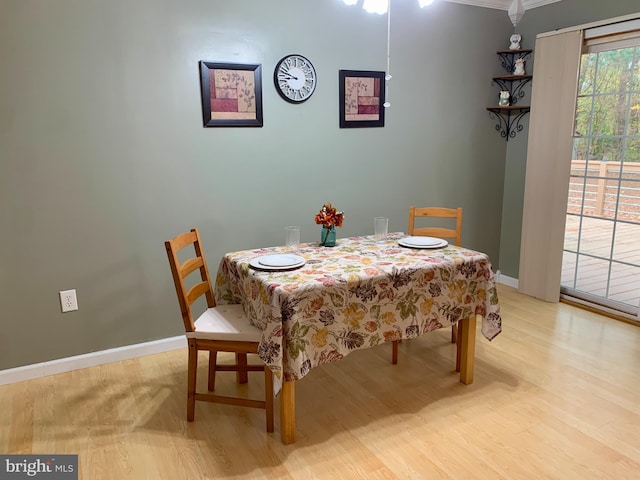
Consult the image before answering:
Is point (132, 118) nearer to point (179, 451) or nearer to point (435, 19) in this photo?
point (179, 451)

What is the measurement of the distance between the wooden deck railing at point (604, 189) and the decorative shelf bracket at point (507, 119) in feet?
1.89

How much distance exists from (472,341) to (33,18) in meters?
2.85

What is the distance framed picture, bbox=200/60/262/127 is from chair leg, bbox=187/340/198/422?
1.41m

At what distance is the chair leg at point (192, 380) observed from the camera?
219cm

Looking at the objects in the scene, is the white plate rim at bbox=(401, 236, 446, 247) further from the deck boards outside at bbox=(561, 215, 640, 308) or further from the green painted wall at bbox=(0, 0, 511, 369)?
the deck boards outside at bbox=(561, 215, 640, 308)

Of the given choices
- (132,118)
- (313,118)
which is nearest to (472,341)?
(313,118)

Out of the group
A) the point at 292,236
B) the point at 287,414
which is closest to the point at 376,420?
the point at 287,414

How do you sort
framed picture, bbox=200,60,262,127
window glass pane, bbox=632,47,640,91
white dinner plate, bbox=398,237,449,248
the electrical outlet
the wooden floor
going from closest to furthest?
the wooden floor → white dinner plate, bbox=398,237,449,248 → the electrical outlet → framed picture, bbox=200,60,262,127 → window glass pane, bbox=632,47,640,91

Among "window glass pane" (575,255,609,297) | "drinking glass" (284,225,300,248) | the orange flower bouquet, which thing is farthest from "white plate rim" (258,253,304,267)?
"window glass pane" (575,255,609,297)

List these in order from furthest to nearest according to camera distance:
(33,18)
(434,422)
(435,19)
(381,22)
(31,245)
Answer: (435,19) < (381,22) < (31,245) < (33,18) < (434,422)

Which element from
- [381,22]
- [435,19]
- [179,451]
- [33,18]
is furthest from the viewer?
[435,19]

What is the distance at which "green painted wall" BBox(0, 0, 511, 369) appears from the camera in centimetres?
251

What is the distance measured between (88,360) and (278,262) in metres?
1.46

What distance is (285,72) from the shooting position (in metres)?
3.06
